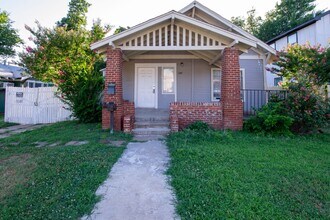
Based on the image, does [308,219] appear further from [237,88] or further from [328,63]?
[328,63]

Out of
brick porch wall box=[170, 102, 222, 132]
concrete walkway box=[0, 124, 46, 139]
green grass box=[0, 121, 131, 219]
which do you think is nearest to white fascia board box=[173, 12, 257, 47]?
brick porch wall box=[170, 102, 222, 132]

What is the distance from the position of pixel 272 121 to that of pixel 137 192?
5239mm

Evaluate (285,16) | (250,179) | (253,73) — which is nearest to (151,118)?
(250,179)

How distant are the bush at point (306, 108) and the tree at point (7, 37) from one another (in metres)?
21.4

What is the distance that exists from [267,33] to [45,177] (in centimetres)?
3249

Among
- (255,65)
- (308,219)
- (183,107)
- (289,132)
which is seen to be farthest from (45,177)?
(255,65)

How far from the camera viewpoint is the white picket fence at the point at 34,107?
11.2 meters

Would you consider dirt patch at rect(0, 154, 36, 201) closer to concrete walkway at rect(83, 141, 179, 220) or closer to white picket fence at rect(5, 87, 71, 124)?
concrete walkway at rect(83, 141, 179, 220)

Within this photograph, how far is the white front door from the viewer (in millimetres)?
10383

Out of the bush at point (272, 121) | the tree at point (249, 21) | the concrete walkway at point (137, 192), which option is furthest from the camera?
the tree at point (249, 21)

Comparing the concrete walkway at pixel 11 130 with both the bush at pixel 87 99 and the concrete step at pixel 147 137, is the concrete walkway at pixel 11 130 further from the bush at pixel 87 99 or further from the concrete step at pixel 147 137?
the concrete step at pixel 147 137

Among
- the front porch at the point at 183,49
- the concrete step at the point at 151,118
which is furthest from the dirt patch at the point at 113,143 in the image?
the concrete step at the point at 151,118

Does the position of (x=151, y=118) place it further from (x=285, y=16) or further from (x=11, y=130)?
(x=285, y=16)

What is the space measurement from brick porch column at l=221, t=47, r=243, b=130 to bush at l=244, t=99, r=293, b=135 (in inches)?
20.7
